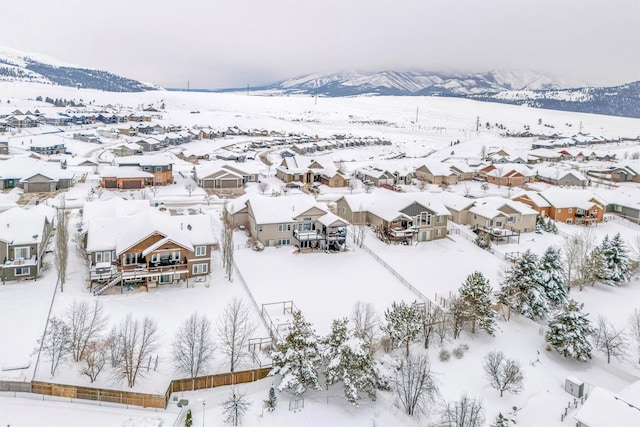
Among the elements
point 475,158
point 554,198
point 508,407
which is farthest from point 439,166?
point 508,407

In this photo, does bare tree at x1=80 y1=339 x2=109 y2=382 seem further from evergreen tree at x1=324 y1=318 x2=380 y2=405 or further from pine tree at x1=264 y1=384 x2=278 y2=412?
evergreen tree at x1=324 y1=318 x2=380 y2=405

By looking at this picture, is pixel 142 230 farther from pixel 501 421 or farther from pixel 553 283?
pixel 553 283

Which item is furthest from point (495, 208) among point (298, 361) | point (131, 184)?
point (131, 184)

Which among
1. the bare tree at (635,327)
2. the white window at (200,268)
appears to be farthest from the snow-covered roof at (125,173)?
the bare tree at (635,327)

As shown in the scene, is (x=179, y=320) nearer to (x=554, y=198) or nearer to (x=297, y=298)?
(x=297, y=298)

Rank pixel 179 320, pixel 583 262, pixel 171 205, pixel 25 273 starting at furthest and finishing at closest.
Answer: pixel 171 205 → pixel 583 262 → pixel 25 273 → pixel 179 320

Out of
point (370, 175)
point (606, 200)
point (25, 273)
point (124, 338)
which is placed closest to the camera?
point (124, 338)
